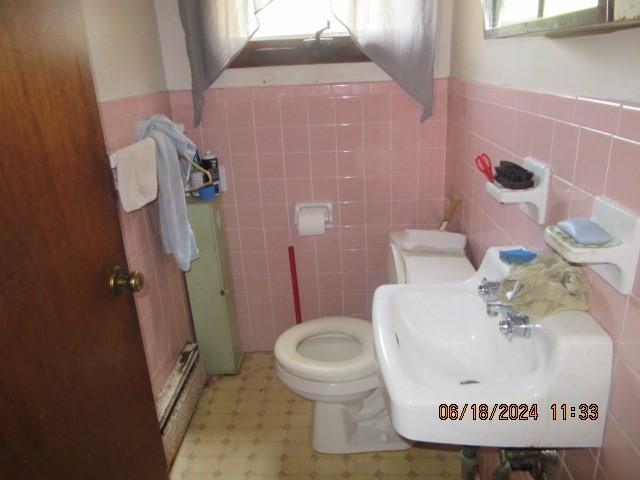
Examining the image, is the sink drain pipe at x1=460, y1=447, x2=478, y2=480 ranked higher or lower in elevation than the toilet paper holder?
lower

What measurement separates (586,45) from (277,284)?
181cm

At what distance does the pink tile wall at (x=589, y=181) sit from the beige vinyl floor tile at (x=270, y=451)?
2.89 feet

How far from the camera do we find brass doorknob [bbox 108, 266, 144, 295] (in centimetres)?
122

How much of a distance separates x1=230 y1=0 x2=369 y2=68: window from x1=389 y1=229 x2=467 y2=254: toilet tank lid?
2.70 ft

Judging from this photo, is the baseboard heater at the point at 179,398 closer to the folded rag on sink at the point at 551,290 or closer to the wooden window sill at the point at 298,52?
the wooden window sill at the point at 298,52

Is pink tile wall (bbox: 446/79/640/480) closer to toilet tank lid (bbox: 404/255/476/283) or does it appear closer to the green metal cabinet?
toilet tank lid (bbox: 404/255/476/283)

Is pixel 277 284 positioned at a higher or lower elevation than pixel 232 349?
higher

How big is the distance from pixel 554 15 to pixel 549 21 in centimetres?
2

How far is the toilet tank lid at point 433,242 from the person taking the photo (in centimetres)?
182

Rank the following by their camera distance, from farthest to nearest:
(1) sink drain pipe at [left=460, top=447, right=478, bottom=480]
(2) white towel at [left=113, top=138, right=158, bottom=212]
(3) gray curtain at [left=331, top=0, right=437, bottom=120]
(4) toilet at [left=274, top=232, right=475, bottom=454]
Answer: (3) gray curtain at [left=331, top=0, right=437, bottom=120]
(4) toilet at [left=274, top=232, right=475, bottom=454]
(2) white towel at [left=113, top=138, right=158, bottom=212]
(1) sink drain pipe at [left=460, top=447, right=478, bottom=480]

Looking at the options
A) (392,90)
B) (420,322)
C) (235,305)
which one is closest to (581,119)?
(420,322)

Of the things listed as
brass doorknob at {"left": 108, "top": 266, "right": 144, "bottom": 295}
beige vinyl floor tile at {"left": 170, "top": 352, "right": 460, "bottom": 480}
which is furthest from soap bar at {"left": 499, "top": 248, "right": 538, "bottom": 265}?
beige vinyl floor tile at {"left": 170, "top": 352, "right": 460, "bottom": 480}

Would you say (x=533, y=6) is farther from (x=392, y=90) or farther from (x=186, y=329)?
(x=186, y=329)

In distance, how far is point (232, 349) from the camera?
237 cm
